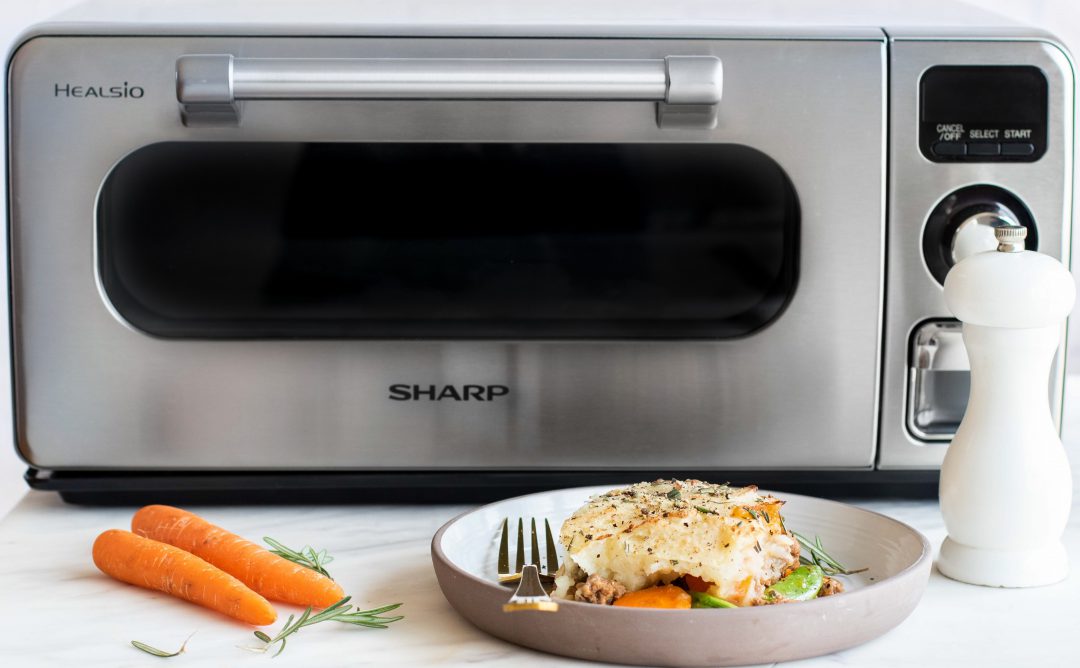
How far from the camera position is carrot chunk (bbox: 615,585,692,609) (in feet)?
2.03

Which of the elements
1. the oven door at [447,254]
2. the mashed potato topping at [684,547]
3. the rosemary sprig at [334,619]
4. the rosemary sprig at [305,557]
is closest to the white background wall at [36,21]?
the oven door at [447,254]

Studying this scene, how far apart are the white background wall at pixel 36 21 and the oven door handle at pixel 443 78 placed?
659 mm

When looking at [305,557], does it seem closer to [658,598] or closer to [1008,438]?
[658,598]

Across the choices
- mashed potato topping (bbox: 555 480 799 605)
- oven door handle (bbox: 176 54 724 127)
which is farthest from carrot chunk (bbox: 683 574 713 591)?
oven door handle (bbox: 176 54 724 127)

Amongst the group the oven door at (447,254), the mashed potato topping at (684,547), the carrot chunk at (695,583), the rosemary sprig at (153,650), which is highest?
the oven door at (447,254)

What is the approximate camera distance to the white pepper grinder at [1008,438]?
73cm

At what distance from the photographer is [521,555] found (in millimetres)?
729

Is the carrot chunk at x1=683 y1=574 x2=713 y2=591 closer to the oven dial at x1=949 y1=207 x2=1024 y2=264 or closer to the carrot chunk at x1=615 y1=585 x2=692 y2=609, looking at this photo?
the carrot chunk at x1=615 y1=585 x2=692 y2=609

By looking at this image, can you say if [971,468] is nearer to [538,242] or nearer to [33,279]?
[538,242]

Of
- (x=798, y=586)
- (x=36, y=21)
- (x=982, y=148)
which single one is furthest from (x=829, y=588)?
(x=36, y=21)

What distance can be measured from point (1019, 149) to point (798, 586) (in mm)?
419

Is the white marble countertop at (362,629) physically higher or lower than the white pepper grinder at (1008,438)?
lower

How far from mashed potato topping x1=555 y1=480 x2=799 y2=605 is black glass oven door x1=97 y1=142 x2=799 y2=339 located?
0.82ft

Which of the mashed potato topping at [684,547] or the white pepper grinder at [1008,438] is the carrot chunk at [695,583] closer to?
the mashed potato topping at [684,547]
